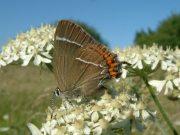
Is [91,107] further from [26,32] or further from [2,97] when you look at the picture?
[2,97]

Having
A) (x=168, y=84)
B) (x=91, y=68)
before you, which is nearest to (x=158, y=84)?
(x=168, y=84)

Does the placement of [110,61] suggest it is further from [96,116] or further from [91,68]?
[96,116]

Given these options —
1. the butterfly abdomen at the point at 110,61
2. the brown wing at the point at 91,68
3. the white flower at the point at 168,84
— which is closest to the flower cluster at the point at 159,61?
the white flower at the point at 168,84

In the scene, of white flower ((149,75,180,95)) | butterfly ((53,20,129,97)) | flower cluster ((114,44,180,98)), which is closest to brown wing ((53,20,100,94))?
butterfly ((53,20,129,97))

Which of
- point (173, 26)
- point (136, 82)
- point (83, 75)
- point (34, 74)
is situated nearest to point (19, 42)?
point (83, 75)

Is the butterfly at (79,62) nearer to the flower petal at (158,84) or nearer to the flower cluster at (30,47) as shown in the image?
the flower cluster at (30,47)
